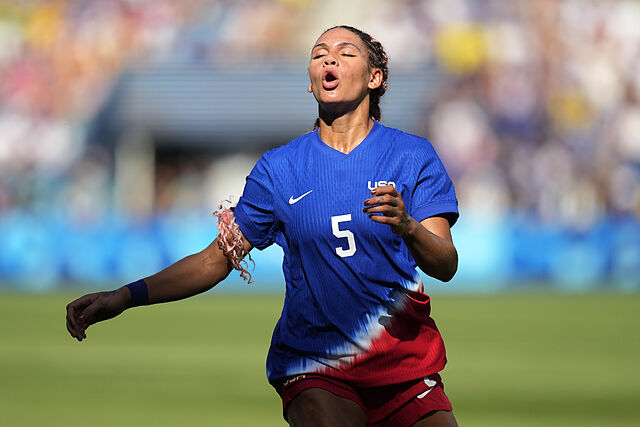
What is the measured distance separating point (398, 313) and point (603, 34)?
23.6 meters

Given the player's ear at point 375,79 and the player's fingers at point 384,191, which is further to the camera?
the player's ear at point 375,79

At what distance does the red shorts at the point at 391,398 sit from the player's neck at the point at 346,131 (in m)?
0.88

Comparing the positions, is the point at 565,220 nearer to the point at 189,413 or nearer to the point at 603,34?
the point at 603,34

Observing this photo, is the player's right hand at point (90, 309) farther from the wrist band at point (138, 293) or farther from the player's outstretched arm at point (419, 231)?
the player's outstretched arm at point (419, 231)

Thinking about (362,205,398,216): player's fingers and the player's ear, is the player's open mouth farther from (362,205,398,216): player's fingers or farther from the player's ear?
(362,205,398,216): player's fingers

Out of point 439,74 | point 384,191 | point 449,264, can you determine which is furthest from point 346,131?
point 439,74

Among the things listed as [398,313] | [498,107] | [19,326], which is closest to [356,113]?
[398,313]

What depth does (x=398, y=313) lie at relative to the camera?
390 centimetres

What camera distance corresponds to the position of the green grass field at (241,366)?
795cm

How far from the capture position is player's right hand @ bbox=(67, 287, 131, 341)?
3938 millimetres

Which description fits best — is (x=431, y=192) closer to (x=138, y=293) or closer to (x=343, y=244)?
(x=343, y=244)

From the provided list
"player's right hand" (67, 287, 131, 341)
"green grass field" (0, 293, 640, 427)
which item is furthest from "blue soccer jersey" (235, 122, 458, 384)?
"green grass field" (0, 293, 640, 427)

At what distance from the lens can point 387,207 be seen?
3283 mm

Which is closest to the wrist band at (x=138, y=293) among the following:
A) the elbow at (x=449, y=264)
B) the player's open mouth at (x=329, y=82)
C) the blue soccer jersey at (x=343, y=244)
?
the blue soccer jersey at (x=343, y=244)
